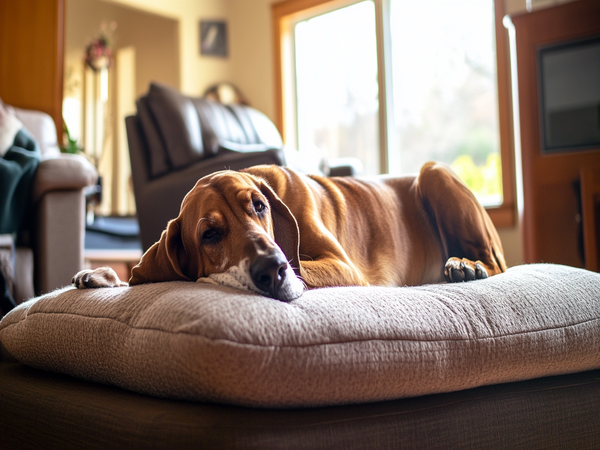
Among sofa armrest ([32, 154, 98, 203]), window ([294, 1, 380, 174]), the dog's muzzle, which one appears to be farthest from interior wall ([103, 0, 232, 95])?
the dog's muzzle

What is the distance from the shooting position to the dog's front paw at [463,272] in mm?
1812

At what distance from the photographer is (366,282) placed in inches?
73.6

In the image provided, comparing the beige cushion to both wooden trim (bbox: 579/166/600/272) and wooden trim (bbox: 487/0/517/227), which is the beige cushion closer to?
wooden trim (bbox: 579/166/600/272)

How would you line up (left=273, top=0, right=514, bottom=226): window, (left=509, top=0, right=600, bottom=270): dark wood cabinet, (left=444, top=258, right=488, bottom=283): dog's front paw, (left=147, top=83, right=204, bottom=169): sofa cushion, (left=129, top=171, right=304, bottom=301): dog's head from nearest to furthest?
1. (left=129, top=171, right=304, bottom=301): dog's head
2. (left=444, top=258, right=488, bottom=283): dog's front paw
3. (left=147, top=83, right=204, bottom=169): sofa cushion
4. (left=509, top=0, right=600, bottom=270): dark wood cabinet
5. (left=273, top=0, right=514, bottom=226): window

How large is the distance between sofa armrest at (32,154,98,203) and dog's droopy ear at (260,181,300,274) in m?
1.52

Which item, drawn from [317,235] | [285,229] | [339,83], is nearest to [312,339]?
[285,229]

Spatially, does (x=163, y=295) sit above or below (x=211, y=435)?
above

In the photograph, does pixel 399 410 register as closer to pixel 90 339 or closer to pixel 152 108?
pixel 90 339

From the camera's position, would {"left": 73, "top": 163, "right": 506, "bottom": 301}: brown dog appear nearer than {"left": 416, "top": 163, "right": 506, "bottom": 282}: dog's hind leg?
Yes

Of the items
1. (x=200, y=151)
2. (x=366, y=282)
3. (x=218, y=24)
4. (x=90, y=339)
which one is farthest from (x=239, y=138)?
(x=218, y=24)

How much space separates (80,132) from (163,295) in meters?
7.01

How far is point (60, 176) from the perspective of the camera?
273 centimetres

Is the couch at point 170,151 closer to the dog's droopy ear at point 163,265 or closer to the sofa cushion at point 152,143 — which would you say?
the sofa cushion at point 152,143

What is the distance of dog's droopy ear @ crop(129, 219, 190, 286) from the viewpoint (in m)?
1.55
